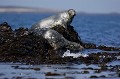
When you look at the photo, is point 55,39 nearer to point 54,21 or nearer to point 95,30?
point 54,21

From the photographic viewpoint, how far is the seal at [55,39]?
18469 millimetres

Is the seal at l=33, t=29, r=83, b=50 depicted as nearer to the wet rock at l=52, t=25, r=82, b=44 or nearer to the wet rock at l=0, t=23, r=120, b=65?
the wet rock at l=0, t=23, r=120, b=65

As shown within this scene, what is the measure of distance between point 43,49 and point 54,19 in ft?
10.7

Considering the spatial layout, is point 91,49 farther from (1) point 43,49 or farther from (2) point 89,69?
(2) point 89,69

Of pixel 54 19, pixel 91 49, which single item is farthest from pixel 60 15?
pixel 91 49

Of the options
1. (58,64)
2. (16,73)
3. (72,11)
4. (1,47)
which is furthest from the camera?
(72,11)

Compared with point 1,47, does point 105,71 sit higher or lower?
lower

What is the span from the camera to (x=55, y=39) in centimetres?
1850

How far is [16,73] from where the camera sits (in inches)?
536

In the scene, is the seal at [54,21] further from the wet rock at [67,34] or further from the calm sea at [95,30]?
the calm sea at [95,30]

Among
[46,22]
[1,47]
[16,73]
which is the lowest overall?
[16,73]

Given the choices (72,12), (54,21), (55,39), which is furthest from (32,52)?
(72,12)

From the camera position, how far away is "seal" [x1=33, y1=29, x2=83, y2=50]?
60.6 ft

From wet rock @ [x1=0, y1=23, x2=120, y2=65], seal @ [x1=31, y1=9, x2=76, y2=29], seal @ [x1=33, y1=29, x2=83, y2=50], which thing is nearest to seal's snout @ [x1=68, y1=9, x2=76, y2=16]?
seal @ [x1=31, y1=9, x2=76, y2=29]
